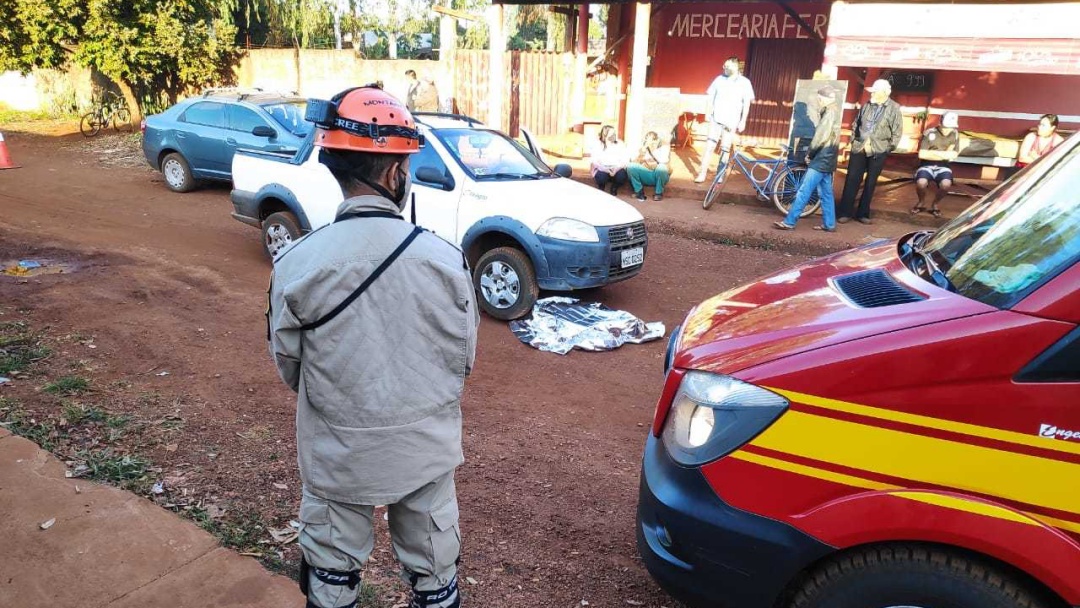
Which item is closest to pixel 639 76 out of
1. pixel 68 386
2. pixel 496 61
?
pixel 496 61

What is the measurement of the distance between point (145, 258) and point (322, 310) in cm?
718

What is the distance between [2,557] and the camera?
119 inches

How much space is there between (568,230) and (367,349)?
434cm

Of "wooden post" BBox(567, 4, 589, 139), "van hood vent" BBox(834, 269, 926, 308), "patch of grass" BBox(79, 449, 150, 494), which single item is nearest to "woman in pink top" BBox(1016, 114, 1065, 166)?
"wooden post" BBox(567, 4, 589, 139)

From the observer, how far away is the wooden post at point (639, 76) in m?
12.7

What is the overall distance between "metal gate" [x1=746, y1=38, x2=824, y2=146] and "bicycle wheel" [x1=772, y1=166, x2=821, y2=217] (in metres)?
5.50

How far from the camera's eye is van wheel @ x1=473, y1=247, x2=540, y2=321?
6.33m

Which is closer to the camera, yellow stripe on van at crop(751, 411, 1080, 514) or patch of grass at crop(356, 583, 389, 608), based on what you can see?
yellow stripe on van at crop(751, 411, 1080, 514)

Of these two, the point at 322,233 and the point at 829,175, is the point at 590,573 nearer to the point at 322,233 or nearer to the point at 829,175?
the point at 322,233

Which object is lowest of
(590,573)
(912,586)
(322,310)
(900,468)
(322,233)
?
(590,573)

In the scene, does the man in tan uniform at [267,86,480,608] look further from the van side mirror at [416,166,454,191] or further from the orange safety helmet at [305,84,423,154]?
the van side mirror at [416,166,454,191]

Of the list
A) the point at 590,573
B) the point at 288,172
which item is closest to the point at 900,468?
the point at 590,573

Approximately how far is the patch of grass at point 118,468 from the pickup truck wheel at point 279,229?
150 inches

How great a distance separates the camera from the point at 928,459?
6.61 feet
